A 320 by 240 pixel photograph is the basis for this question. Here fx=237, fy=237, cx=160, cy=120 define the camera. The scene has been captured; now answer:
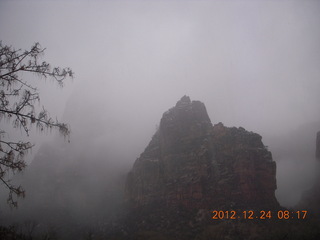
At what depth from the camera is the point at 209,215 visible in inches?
2329

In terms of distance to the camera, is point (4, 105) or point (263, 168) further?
point (263, 168)

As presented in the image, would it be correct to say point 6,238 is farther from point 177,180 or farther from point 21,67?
point 177,180

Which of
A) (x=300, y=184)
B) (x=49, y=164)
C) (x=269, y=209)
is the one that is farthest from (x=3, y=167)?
(x=49, y=164)

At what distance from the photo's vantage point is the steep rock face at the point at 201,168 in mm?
62469

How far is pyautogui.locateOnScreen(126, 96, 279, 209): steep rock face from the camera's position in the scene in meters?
62.5

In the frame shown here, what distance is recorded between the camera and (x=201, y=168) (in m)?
67.8

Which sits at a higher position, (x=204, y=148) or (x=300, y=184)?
(x=204, y=148)

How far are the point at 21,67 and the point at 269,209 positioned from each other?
6399 cm
